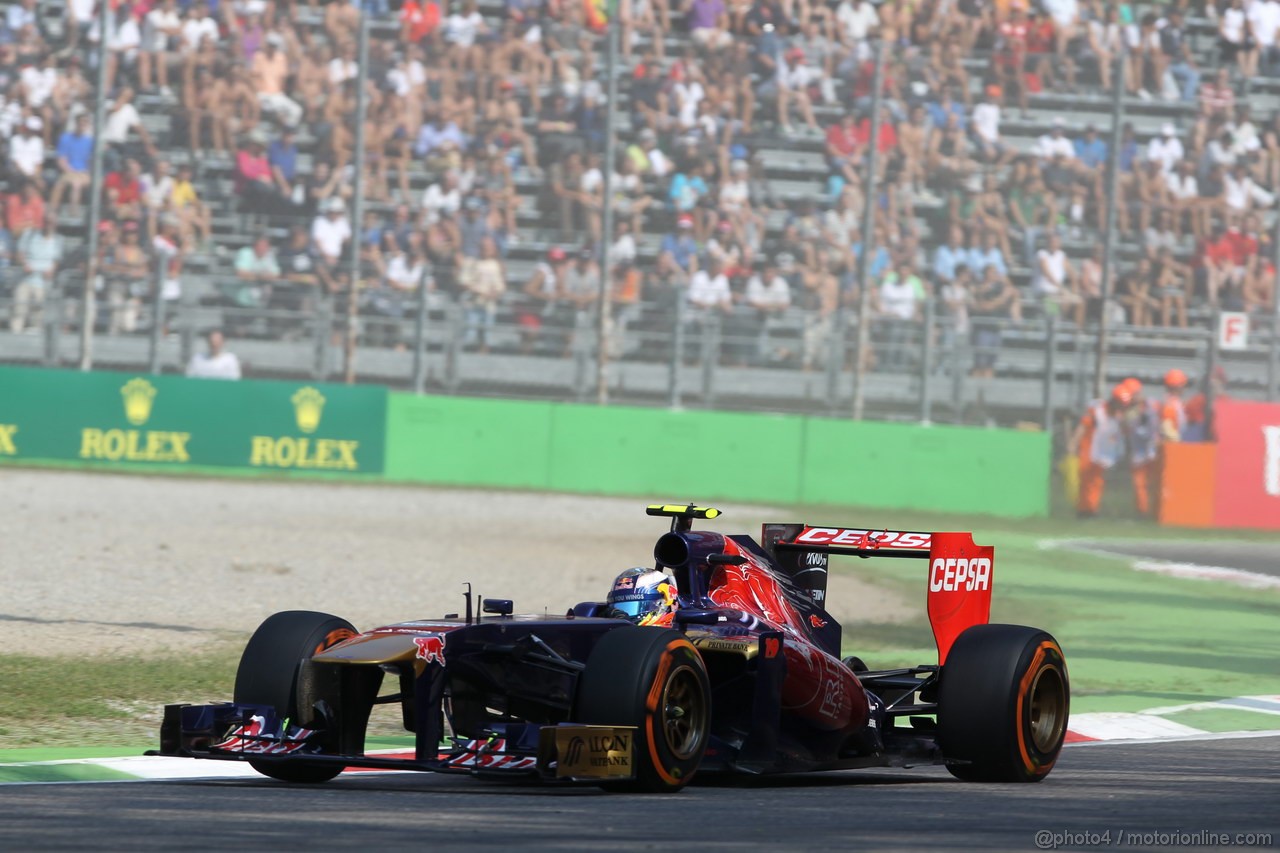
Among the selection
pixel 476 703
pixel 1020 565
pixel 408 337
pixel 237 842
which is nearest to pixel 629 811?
pixel 476 703

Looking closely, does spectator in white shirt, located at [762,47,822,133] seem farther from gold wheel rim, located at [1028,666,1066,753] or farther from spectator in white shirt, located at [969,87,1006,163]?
gold wheel rim, located at [1028,666,1066,753]

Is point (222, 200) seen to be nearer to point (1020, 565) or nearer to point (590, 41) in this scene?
point (590, 41)

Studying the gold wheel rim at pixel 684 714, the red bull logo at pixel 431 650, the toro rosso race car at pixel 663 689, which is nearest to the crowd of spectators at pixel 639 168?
the toro rosso race car at pixel 663 689

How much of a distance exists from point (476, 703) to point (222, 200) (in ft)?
63.9

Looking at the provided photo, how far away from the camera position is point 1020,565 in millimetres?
18172

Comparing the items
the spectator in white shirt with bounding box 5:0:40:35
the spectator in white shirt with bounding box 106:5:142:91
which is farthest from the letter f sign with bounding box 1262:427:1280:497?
the spectator in white shirt with bounding box 5:0:40:35

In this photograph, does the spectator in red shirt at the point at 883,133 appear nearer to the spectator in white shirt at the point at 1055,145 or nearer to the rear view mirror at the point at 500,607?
the spectator in white shirt at the point at 1055,145

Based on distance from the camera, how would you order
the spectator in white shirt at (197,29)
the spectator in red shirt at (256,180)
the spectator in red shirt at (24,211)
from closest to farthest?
the spectator in red shirt at (24,211)
the spectator in red shirt at (256,180)
the spectator in white shirt at (197,29)

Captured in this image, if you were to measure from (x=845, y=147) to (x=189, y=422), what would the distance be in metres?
9.26

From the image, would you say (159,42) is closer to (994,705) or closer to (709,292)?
(709,292)

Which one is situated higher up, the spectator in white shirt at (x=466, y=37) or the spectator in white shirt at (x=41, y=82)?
the spectator in white shirt at (x=466, y=37)

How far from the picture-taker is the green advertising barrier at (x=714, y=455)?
23844 mm

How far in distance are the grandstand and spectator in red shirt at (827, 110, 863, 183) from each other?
45mm

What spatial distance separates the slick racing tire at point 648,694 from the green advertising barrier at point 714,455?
1750 cm
